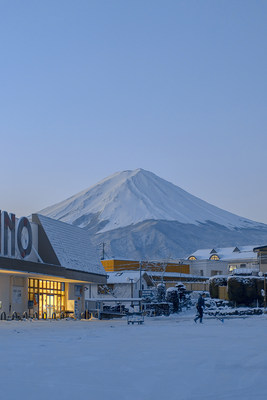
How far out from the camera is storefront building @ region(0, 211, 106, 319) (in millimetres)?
38406

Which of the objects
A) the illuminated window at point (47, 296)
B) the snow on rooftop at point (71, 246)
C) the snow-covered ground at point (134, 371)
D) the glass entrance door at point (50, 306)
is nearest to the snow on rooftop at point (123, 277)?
the snow on rooftop at point (71, 246)

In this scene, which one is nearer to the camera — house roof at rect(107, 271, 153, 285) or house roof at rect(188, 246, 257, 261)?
house roof at rect(107, 271, 153, 285)

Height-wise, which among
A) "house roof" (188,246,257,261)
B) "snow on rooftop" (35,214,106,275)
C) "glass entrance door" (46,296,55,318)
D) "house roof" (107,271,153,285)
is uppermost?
"house roof" (188,246,257,261)

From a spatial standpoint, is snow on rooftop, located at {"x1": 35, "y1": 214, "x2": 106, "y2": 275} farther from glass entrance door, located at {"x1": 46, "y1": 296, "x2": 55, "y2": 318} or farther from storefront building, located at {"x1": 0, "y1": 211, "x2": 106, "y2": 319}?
glass entrance door, located at {"x1": 46, "y1": 296, "x2": 55, "y2": 318}

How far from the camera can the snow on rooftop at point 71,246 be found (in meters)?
45.3

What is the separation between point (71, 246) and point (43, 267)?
838 centimetres

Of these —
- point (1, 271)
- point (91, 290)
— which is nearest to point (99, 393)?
point (1, 271)

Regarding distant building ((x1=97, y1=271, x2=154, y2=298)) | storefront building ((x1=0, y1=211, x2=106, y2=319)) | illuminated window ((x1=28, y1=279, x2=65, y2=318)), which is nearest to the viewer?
storefront building ((x1=0, y1=211, x2=106, y2=319))

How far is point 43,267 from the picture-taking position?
4091 cm

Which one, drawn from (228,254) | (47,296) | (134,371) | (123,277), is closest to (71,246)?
(47,296)

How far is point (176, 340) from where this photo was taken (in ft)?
60.2

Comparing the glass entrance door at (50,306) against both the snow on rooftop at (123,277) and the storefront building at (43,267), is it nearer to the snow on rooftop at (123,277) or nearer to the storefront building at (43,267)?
the storefront building at (43,267)

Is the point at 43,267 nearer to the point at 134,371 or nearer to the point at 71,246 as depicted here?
the point at 71,246

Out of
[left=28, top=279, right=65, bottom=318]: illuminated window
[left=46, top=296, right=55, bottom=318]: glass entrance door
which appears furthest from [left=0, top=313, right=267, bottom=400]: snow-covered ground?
[left=46, top=296, right=55, bottom=318]: glass entrance door
